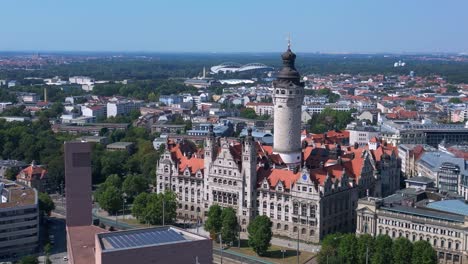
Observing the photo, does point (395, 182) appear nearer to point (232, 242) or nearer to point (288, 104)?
Answer: point (288, 104)

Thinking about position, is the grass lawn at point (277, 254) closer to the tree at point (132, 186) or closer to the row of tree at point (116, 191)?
the row of tree at point (116, 191)

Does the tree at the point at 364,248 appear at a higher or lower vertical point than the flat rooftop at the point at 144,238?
lower

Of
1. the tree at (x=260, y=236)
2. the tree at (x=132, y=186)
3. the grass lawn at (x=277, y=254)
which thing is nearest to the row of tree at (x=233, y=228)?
the tree at (x=260, y=236)

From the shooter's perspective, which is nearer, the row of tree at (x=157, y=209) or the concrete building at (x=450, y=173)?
the row of tree at (x=157, y=209)

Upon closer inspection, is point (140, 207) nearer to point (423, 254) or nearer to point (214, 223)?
point (214, 223)

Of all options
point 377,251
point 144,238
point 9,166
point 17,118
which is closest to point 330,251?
point 377,251

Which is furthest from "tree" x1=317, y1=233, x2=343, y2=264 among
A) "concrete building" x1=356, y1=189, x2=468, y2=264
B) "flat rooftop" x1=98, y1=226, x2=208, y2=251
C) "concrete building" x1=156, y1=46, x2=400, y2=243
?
"flat rooftop" x1=98, y1=226, x2=208, y2=251

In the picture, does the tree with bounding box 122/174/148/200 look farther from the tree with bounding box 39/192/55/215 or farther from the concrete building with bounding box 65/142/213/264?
the concrete building with bounding box 65/142/213/264
